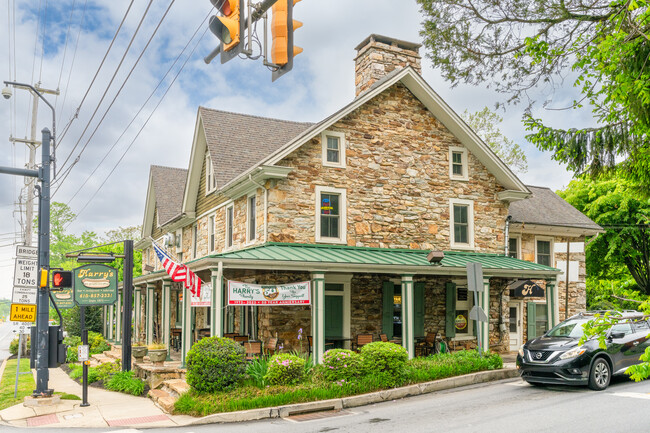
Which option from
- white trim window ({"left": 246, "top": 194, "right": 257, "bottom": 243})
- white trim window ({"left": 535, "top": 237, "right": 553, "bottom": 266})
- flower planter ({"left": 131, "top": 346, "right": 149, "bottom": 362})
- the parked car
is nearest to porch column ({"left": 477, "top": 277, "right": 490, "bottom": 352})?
the parked car

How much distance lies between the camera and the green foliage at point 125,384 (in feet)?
47.9

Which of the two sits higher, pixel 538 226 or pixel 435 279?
pixel 538 226

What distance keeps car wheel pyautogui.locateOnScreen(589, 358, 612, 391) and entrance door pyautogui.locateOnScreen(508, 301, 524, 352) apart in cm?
869

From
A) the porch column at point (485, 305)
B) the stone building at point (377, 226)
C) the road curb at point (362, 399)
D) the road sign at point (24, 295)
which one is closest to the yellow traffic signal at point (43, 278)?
the road sign at point (24, 295)

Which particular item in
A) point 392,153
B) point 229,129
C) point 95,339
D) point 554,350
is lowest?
point 95,339

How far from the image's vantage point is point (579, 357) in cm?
1252

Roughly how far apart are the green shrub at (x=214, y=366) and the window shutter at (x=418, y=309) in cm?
767

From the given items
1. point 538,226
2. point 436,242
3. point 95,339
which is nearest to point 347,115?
point 436,242

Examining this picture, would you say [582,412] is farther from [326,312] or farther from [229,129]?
[229,129]

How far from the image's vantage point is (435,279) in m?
19.4

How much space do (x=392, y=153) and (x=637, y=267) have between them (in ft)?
68.1

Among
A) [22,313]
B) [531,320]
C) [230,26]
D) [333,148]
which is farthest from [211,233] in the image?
[230,26]

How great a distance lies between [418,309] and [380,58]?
873 centimetres

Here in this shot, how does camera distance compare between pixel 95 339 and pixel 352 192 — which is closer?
pixel 352 192
